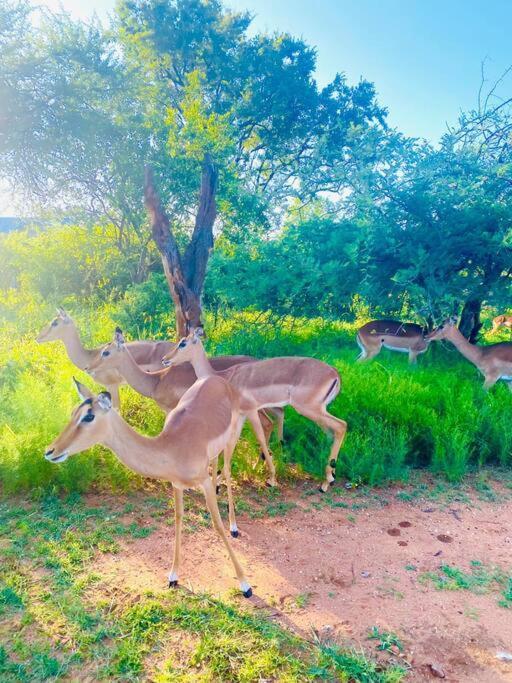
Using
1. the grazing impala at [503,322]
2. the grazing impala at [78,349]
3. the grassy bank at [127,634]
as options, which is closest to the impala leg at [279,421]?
the grazing impala at [78,349]

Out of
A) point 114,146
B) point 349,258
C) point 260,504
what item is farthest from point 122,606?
point 114,146

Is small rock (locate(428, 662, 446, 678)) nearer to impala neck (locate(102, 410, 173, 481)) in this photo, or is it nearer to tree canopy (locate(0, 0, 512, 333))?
impala neck (locate(102, 410, 173, 481))

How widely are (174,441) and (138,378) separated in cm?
181

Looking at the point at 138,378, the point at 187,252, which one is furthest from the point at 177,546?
the point at 187,252

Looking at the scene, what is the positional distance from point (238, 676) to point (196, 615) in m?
0.46

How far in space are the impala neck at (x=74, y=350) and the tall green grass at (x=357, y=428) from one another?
0.20 metres

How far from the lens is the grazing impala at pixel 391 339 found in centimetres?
719

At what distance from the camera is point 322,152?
10242 mm

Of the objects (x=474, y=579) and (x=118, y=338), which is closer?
(x=474, y=579)

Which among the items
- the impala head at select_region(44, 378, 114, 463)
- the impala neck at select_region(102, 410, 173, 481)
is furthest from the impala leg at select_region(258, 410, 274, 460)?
the impala head at select_region(44, 378, 114, 463)

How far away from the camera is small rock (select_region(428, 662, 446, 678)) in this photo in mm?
2176

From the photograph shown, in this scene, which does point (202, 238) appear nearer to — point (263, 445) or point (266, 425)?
point (266, 425)

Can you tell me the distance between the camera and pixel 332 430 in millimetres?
4367

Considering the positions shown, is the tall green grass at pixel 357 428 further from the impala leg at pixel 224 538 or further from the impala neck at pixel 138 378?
the impala leg at pixel 224 538
